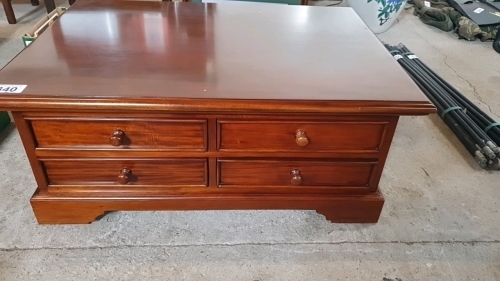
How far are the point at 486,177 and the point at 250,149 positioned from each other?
985 millimetres

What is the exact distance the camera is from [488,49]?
2547mm

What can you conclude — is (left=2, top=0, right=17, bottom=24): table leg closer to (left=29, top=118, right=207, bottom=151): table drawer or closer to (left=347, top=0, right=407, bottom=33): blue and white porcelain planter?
(left=29, top=118, right=207, bottom=151): table drawer

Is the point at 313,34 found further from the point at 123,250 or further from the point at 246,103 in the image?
the point at 123,250

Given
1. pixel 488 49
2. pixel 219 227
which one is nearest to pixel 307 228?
pixel 219 227

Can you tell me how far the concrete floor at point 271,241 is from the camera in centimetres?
107

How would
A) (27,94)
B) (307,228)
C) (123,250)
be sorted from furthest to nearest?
(307,228), (123,250), (27,94)

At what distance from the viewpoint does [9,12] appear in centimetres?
242

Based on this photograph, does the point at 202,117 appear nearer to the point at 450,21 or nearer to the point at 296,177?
the point at 296,177

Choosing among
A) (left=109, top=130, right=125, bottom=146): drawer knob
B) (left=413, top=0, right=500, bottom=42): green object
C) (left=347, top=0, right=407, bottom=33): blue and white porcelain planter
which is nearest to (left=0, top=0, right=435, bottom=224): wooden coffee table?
(left=109, top=130, right=125, bottom=146): drawer knob

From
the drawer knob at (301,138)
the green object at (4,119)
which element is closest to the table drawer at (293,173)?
the drawer knob at (301,138)

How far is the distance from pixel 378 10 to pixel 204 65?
6.23 ft

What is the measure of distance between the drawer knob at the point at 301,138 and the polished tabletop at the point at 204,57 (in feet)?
0.35

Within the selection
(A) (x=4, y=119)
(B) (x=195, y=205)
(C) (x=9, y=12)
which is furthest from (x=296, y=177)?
(C) (x=9, y=12)

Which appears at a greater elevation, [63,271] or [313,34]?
[313,34]
